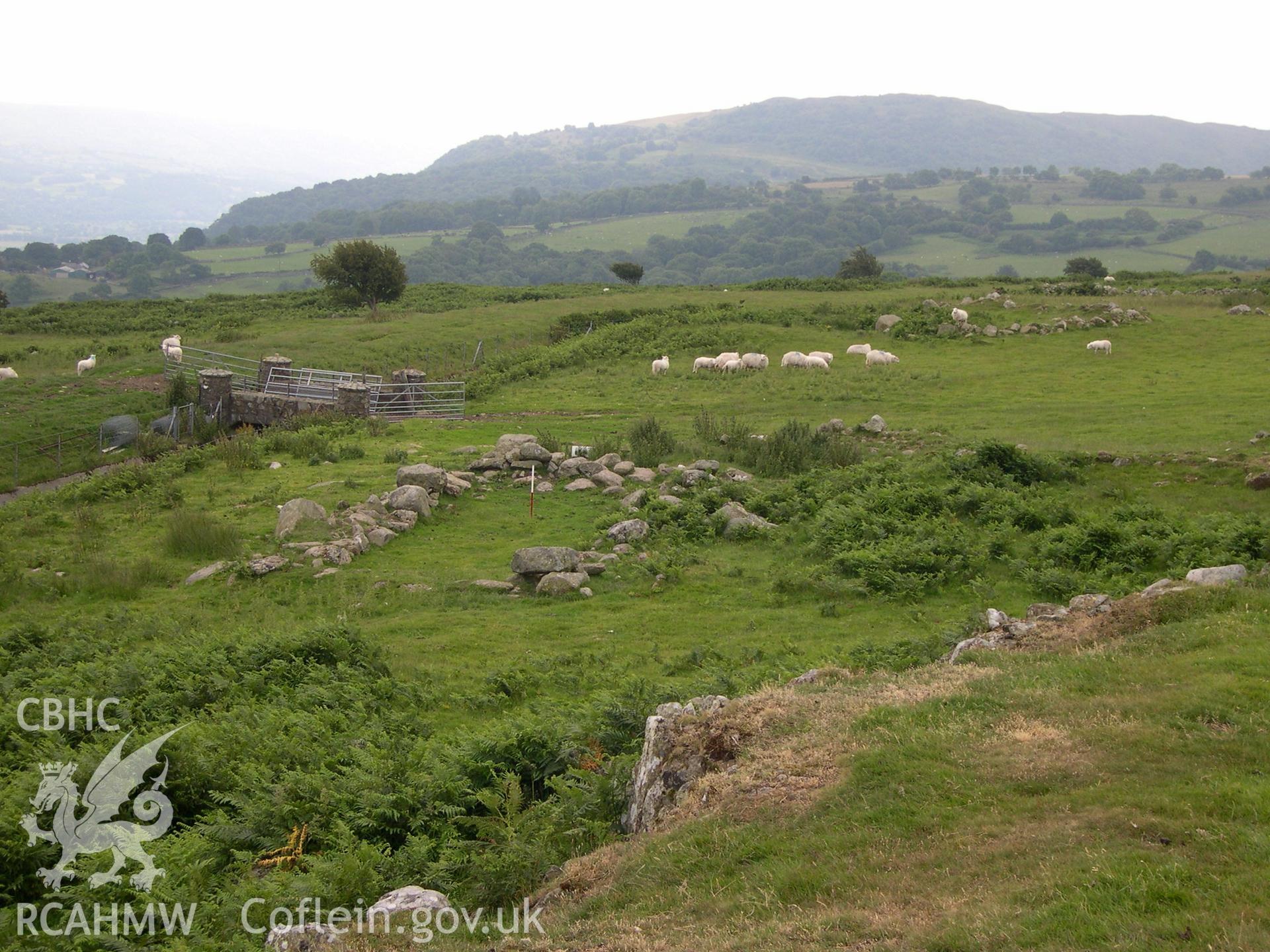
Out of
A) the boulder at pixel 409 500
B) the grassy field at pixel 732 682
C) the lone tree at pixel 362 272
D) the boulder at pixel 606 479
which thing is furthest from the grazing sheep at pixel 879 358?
the lone tree at pixel 362 272

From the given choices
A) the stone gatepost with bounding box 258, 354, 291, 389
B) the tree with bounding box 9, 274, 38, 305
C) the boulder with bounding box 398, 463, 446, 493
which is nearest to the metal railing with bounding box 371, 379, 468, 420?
the stone gatepost with bounding box 258, 354, 291, 389

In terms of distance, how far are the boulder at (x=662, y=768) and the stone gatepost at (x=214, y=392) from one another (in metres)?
32.9

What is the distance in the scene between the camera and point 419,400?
131ft

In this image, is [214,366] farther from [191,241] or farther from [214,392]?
[191,241]

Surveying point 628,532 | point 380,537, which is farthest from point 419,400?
point 628,532

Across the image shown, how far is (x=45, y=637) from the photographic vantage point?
16.4 m

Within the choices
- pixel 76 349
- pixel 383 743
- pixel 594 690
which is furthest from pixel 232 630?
pixel 76 349

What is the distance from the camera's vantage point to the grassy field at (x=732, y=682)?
7.07 metres

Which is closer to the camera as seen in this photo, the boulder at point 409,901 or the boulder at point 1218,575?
the boulder at point 409,901

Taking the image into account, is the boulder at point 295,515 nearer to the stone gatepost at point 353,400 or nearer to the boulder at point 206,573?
the boulder at point 206,573

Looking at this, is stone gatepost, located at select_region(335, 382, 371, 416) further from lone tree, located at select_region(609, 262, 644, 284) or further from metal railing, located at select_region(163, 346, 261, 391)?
lone tree, located at select_region(609, 262, 644, 284)

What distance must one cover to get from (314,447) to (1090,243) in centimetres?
15530

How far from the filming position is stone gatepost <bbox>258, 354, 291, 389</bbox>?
40.8m

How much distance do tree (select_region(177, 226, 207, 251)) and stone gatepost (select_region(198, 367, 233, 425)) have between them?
158758 millimetres
